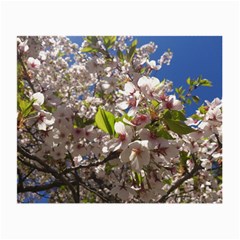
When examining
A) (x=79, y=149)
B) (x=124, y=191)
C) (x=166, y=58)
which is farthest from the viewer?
(x=166, y=58)

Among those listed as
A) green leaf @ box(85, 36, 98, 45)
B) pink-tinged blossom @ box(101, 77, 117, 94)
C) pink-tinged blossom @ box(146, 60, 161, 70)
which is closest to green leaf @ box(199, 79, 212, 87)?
pink-tinged blossom @ box(146, 60, 161, 70)

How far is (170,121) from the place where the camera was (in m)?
1.13

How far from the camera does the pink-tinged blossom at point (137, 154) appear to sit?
1.08 metres

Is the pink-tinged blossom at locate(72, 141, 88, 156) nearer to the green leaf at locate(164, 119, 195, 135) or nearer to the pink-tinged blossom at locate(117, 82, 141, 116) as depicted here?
the pink-tinged blossom at locate(117, 82, 141, 116)

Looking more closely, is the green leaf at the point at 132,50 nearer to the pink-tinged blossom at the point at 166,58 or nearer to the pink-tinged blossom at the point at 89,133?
the pink-tinged blossom at the point at 166,58

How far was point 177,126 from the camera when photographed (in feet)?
3.76

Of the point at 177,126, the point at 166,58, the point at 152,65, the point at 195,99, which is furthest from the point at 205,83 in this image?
the point at 177,126

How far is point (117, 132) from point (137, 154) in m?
0.10

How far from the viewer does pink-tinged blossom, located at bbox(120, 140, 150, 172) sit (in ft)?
3.53

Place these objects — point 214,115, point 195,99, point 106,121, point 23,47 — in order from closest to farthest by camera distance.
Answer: point 106,121, point 214,115, point 23,47, point 195,99

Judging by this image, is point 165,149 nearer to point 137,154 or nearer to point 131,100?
point 137,154
